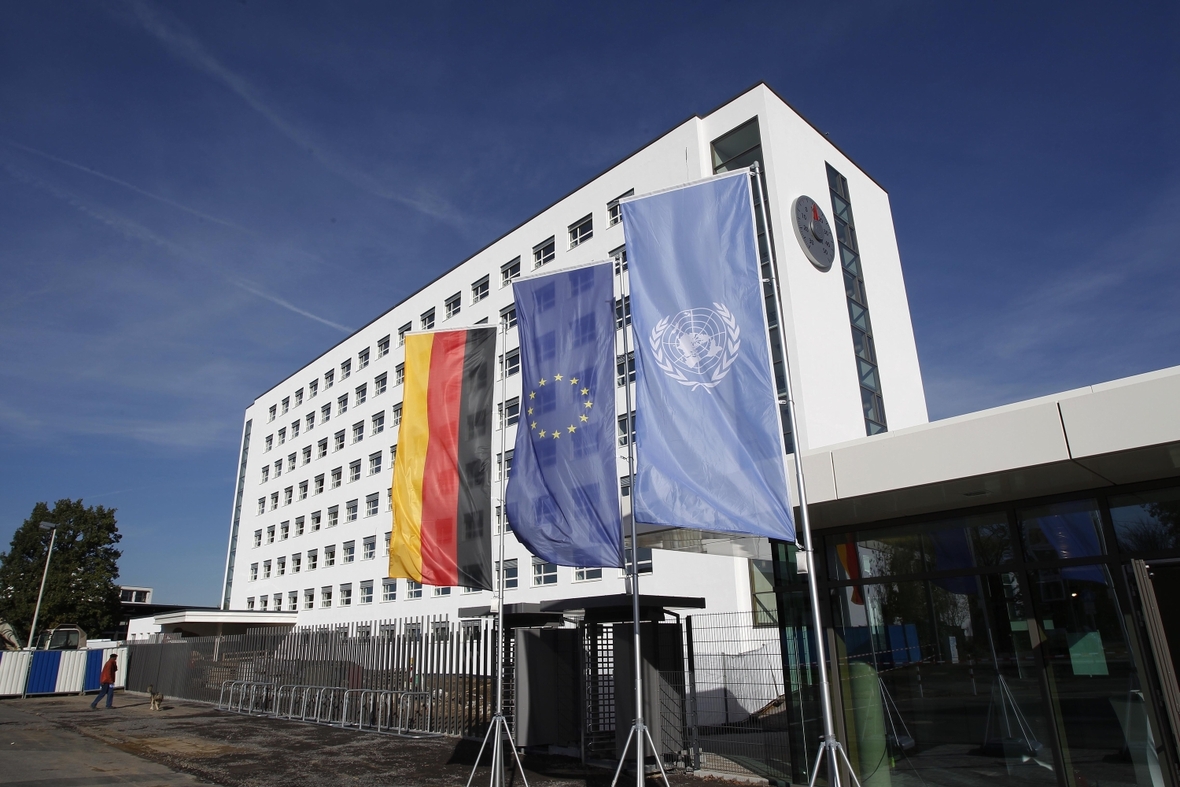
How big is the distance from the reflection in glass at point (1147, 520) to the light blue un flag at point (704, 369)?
13.2 feet

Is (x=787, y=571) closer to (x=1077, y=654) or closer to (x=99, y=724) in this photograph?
(x=1077, y=654)

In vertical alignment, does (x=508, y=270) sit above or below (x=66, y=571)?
above

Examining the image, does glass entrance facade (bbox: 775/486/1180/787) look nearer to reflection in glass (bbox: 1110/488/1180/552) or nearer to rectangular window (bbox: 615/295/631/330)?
reflection in glass (bbox: 1110/488/1180/552)

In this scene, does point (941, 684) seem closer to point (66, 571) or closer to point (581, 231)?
point (581, 231)

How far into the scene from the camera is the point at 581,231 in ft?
114

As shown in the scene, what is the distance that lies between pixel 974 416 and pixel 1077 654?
9.72ft

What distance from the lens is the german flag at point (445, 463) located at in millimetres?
10930

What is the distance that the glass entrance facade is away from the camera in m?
8.08

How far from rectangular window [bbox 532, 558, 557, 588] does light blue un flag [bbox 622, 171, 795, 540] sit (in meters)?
24.7

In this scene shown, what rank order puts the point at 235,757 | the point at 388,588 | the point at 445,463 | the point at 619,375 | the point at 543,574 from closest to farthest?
the point at 445,463, the point at 235,757, the point at 619,375, the point at 543,574, the point at 388,588

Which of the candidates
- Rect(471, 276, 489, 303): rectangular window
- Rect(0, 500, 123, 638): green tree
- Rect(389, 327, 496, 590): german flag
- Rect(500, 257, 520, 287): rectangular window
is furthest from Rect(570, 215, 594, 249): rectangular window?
Rect(0, 500, 123, 638): green tree

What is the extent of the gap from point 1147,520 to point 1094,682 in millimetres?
1841

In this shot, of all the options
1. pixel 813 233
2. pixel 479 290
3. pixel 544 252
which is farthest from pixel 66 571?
pixel 813 233

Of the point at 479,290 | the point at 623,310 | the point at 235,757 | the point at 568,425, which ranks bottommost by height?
the point at 235,757
